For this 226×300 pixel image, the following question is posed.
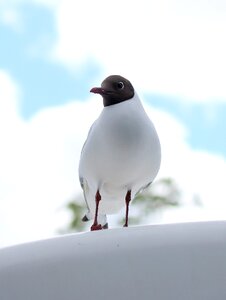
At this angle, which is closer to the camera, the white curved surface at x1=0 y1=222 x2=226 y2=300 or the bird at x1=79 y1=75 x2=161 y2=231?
the white curved surface at x1=0 y1=222 x2=226 y2=300

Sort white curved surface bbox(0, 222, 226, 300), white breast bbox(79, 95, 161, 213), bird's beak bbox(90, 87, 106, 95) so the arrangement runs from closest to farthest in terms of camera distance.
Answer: white curved surface bbox(0, 222, 226, 300), white breast bbox(79, 95, 161, 213), bird's beak bbox(90, 87, 106, 95)

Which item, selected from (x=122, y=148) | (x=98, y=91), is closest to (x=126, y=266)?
(x=122, y=148)

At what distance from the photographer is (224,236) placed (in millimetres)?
2008

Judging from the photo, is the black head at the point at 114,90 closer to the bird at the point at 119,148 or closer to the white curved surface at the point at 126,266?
the bird at the point at 119,148

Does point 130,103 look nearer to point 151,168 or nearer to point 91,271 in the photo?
point 151,168

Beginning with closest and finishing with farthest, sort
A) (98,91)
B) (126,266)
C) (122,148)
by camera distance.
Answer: (126,266) < (122,148) < (98,91)

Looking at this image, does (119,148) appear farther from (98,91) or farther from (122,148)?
(98,91)

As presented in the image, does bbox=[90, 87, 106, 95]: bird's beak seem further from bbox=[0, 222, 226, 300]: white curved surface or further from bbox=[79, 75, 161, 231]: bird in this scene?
bbox=[0, 222, 226, 300]: white curved surface

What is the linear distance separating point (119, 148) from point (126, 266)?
713 mm

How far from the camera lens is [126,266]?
1.97m

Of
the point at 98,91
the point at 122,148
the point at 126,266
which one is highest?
the point at 98,91

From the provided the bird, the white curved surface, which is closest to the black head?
the bird

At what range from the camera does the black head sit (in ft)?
8.96

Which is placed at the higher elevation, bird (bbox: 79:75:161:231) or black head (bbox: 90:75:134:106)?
black head (bbox: 90:75:134:106)
